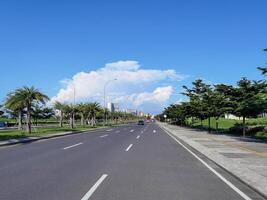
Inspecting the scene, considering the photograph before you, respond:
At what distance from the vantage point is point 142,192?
28.5 feet

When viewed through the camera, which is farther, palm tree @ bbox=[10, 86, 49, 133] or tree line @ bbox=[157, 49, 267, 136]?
palm tree @ bbox=[10, 86, 49, 133]

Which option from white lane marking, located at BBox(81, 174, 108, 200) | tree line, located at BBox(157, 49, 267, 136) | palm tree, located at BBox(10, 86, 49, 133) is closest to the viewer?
white lane marking, located at BBox(81, 174, 108, 200)

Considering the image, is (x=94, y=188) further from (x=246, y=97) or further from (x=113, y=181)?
(x=246, y=97)

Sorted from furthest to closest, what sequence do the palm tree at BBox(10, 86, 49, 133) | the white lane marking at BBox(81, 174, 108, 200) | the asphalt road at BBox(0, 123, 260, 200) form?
the palm tree at BBox(10, 86, 49, 133), the asphalt road at BBox(0, 123, 260, 200), the white lane marking at BBox(81, 174, 108, 200)

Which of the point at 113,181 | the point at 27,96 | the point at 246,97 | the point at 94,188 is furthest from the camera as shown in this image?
the point at 27,96

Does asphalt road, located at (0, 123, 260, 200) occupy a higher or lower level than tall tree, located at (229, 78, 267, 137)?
lower

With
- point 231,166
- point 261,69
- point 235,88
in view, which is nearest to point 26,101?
point 235,88

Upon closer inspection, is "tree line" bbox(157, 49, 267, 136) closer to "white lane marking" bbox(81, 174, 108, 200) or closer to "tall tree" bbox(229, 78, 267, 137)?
"tall tree" bbox(229, 78, 267, 137)

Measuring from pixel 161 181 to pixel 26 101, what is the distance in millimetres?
32773

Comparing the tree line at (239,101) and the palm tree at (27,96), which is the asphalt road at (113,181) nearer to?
the tree line at (239,101)

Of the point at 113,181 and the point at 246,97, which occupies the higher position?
the point at 246,97

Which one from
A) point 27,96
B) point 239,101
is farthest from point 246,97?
point 27,96

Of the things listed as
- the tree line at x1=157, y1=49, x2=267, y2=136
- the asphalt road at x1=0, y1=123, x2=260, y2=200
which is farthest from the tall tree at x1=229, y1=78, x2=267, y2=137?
the asphalt road at x1=0, y1=123, x2=260, y2=200

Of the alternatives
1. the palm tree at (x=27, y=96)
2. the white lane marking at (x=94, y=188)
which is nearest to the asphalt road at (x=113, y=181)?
the white lane marking at (x=94, y=188)
